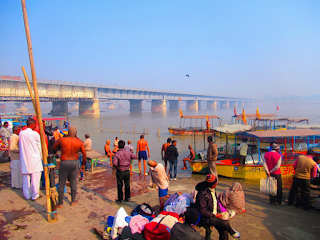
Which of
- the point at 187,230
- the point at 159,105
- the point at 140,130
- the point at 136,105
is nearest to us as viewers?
the point at 187,230

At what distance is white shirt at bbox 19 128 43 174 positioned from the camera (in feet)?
16.5

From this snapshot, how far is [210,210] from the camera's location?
3.91 metres

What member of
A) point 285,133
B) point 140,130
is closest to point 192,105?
point 140,130

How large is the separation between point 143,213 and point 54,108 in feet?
228

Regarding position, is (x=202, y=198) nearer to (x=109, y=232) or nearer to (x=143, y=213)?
(x=143, y=213)

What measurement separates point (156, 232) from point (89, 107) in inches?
2720

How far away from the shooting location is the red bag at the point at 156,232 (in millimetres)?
3562

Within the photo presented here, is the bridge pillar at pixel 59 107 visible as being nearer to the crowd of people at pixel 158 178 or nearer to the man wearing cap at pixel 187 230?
the crowd of people at pixel 158 178

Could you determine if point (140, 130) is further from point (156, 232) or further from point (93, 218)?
point (156, 232)

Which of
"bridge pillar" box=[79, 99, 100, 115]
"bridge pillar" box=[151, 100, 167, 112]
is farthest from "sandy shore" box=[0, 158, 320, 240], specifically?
"bridge pillar" box=[151, 100, 167, 112]

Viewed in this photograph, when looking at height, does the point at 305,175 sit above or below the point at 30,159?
below

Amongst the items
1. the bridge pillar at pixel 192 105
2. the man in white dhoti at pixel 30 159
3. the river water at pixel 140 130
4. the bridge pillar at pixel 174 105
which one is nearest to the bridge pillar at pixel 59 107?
the river water at pixel 140 130

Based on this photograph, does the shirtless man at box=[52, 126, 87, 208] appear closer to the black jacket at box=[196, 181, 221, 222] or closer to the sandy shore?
the sandy shore

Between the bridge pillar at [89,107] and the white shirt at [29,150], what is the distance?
2531 inches
